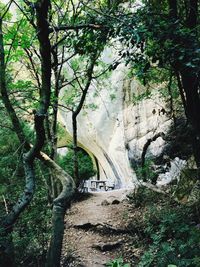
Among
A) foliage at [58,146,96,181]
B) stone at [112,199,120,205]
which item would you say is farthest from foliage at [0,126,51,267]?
foliage at [58,146,96,181]

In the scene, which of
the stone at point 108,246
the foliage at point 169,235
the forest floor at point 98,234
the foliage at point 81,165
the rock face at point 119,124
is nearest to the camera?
the foliage at point 169,235

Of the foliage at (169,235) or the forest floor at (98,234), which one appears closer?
the foliage at (169,235)

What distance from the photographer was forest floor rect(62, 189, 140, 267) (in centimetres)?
738

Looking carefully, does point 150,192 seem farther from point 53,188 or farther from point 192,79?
point 192,79

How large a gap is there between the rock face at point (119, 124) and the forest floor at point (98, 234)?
2.63 m

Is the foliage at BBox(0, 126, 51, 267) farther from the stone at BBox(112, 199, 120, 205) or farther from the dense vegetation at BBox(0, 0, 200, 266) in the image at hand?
the stone at BBox(112, 199, 120, 205)

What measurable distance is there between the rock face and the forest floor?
2631mm

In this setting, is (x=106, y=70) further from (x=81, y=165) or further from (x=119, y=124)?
(x=119, y=124)

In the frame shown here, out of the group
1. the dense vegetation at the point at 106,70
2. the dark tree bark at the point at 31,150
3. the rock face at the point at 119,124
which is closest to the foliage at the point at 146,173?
the dense vegetation at the point at 106,70

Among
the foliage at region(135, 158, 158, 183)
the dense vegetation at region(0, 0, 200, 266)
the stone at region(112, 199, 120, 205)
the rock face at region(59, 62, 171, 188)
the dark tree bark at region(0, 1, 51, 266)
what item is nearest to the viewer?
the dense vegetation at region(0, 0, 200, 266)

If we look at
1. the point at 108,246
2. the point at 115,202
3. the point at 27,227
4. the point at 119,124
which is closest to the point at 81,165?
the point at 115,202

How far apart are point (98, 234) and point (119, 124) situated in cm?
1023

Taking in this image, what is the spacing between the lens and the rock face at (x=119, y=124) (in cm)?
1520

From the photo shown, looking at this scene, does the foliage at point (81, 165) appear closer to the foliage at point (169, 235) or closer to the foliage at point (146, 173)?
the foliage at point (146, 173)
